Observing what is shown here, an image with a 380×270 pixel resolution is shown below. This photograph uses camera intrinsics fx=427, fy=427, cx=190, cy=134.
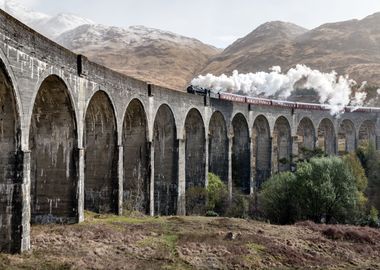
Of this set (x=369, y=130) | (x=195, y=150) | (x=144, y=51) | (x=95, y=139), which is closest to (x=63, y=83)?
(x=95, y=139)

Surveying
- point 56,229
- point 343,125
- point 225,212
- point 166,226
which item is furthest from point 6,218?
point 343,125

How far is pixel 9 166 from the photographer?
15.2 metres

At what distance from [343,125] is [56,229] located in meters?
49.4

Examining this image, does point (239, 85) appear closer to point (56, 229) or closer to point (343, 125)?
point (343, 125)

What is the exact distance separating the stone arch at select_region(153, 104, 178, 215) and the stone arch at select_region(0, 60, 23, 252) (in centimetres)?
1821

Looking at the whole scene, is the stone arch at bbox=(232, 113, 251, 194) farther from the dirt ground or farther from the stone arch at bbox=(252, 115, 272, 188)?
the dirt ground

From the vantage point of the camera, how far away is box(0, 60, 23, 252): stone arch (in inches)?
593

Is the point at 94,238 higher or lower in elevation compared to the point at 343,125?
lower

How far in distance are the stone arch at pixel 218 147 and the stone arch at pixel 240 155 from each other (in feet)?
10.3

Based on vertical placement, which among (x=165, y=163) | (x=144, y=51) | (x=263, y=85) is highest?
(x=144, y=51)

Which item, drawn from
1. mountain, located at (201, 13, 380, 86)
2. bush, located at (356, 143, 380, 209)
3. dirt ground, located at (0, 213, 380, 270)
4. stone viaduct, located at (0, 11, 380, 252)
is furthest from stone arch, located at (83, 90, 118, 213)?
mountain, located at (201, 13, 380, 86)

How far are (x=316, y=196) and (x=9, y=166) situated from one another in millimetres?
22140

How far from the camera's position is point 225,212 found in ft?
123

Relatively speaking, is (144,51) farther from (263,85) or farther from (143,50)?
(263,85)
